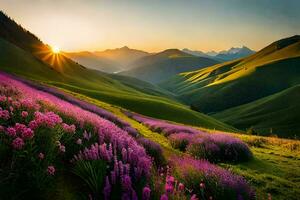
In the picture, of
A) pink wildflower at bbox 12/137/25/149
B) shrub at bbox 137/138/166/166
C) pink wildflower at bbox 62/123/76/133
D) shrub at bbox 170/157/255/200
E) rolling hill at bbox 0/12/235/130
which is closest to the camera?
pink wildflower at bbox 12/137/25/149

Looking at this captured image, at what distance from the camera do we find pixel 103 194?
584 centimetres

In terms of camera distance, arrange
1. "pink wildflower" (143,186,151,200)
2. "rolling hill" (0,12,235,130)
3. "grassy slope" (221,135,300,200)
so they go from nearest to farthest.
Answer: "pink wildflower" (143,186,151,200)
"grassy slope" (221,135,300,200)
"rolling hill" (0,12,235,130)

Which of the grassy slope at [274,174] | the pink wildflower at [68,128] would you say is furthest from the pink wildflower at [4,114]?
the grassy slope at [274,174]

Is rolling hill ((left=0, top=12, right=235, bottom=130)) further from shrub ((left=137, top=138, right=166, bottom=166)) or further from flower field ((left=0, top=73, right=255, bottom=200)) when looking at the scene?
flower field ((left=0, top=73, right=255, bottom=200))

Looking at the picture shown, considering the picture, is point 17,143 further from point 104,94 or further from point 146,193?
point 104,94

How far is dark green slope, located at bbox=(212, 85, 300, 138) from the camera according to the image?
11375cm

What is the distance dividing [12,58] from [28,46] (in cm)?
5031

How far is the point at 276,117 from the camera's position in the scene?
420ft

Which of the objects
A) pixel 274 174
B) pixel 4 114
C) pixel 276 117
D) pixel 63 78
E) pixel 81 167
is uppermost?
pixel 276 117

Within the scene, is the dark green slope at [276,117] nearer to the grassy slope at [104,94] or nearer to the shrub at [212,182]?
the grassy slope at [104,94]

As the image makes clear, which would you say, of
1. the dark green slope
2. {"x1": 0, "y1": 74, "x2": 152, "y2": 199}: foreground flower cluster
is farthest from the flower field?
the dark green slope

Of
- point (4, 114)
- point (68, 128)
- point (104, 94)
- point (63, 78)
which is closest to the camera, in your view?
point (4, 114)

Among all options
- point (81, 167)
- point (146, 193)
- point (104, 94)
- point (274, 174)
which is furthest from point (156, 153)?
point (104, 94)

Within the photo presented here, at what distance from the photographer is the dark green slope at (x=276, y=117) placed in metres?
114
